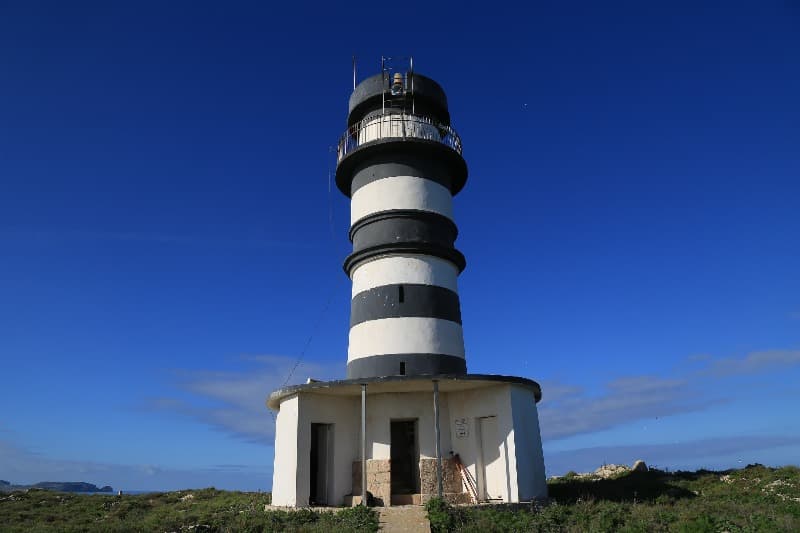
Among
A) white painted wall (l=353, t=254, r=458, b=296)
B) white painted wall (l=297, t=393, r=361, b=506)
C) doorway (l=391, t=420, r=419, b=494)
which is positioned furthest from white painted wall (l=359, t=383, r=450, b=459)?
white painted wall (l=353, t=254, r=458, b=296)

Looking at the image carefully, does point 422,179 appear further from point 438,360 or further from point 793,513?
point 793,513

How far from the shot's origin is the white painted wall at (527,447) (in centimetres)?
1404

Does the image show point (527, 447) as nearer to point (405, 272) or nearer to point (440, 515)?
point (440, 515)

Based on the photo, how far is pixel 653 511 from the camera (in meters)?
12.8

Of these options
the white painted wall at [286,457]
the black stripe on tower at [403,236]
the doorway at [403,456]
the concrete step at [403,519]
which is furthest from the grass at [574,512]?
the black stripe on tower at [403,236]

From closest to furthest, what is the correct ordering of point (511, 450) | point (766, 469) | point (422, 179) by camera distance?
point (511, 450) < point (422, 179) < point (766, 469)

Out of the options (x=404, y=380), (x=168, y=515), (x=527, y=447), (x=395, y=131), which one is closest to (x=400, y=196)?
(x=395, y=131)

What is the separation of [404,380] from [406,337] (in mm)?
2160

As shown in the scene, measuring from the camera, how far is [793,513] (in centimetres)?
1291

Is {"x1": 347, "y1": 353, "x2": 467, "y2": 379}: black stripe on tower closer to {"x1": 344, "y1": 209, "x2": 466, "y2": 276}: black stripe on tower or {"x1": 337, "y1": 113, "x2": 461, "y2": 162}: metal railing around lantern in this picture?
{"x1": 344, "y1": 209, "x2": 466, "y2": 276}: black stripe on tower

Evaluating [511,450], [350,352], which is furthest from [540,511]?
[350,352]

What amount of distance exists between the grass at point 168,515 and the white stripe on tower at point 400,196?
9011mm

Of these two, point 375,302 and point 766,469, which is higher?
point 375,302

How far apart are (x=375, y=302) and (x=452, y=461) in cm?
501
